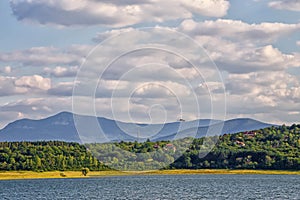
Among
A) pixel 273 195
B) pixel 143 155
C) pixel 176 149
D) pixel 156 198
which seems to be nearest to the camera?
pixel 156 198

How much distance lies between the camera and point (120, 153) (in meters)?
154

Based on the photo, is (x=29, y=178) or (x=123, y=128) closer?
(x=123, y=128)

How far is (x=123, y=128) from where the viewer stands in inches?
4210

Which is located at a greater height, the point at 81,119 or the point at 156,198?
the point at 81,119

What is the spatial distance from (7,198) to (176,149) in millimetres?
89334

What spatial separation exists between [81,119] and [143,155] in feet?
268

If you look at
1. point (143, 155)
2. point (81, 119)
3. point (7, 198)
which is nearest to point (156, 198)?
point (81, 119)

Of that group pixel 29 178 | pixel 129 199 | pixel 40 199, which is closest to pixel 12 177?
pixel 29 178

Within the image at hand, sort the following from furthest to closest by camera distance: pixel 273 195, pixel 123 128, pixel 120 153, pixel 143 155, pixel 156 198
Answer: pixel 143 155 < pixel 120 153 < pixel 123 128 < pixel 273 195 < pixel 156 198

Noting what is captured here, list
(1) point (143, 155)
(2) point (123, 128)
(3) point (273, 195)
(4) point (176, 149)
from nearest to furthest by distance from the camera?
(3) point (273, 195), (2) point (123, 128), (1) point (143, 155), (4) point (176, 149)

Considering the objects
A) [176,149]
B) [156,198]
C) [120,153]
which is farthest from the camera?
[176,149]

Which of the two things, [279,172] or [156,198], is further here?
[279,172]

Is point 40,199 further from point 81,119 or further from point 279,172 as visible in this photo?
point 279,172

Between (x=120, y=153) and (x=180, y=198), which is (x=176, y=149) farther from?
(x=180, y=198)
